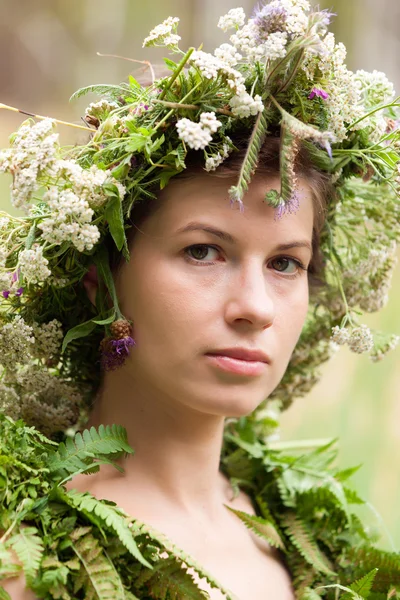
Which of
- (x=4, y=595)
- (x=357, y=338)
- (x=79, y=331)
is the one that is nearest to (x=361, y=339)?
(x=357, y=338)

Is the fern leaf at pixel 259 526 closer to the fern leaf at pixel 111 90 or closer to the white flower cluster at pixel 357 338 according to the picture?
the white flower cluster at pixel 357 338

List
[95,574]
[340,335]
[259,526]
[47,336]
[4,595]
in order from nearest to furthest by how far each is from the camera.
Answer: [4,595] < [95,574] < [47,336] < [340,335] < [259,526]

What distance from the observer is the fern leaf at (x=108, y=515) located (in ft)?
5.59

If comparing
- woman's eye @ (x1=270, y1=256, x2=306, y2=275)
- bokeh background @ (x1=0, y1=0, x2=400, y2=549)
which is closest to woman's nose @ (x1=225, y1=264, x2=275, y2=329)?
woman's eye @ (x1=270, y1=256, x2=306, y2=275)

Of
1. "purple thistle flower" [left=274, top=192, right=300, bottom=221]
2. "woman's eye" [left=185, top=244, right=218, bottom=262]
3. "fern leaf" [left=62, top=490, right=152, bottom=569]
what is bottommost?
"fern leaf" [left=62, top=490, right=152, bottom=569]

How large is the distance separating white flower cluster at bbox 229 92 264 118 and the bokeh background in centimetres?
262

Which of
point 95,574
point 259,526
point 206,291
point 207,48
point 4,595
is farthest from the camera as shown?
point 207,48

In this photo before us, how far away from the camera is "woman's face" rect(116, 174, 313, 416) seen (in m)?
1.95

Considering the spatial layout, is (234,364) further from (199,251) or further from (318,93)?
(318,93)

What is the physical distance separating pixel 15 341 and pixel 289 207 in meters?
0.73

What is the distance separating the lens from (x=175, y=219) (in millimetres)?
1989

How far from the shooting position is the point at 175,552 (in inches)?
70.6

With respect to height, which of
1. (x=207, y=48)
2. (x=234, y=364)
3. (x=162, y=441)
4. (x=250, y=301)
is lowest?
(x=162, y=441)

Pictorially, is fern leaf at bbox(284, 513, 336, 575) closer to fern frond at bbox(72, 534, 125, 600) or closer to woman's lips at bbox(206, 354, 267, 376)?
woman's lips at bbox(206, 354, 267, 376)
